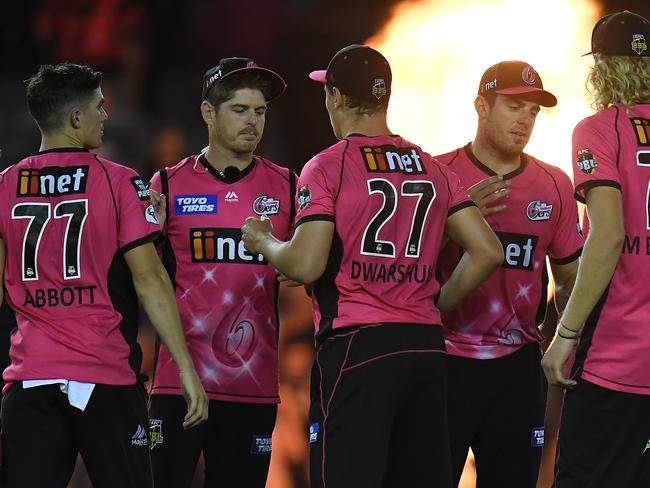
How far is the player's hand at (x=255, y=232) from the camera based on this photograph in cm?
481

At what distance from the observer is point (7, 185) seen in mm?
4680

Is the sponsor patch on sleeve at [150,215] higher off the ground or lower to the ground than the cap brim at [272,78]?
lower

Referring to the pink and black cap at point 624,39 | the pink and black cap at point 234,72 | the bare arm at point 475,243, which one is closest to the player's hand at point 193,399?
the bare arm at point 475,243

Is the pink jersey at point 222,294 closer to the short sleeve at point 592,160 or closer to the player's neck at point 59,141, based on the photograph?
the player's neck at point 59,141

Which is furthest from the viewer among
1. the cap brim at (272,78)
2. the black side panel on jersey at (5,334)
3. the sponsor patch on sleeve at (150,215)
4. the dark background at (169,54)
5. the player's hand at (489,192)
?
the dark background at (169,54)

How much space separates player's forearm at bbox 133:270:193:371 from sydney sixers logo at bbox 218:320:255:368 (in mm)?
654

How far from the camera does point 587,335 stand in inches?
182

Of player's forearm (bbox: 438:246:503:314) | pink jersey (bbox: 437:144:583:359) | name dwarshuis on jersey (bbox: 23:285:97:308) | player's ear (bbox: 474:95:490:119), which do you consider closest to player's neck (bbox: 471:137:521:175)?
pink jersey (bbox: 437:144:583:359)

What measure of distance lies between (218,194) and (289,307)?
3.26 m

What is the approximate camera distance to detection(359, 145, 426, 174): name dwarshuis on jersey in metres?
4.64

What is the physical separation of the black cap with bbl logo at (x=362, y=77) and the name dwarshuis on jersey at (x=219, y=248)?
37.9 inches

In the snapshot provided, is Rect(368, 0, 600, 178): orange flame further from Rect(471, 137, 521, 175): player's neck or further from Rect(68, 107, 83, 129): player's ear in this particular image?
Rect(68, 107, 83, 129): player's ear

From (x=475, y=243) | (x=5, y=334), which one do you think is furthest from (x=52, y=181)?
(x=475, y=243)

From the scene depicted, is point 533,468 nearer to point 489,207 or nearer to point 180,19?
point 489,207
